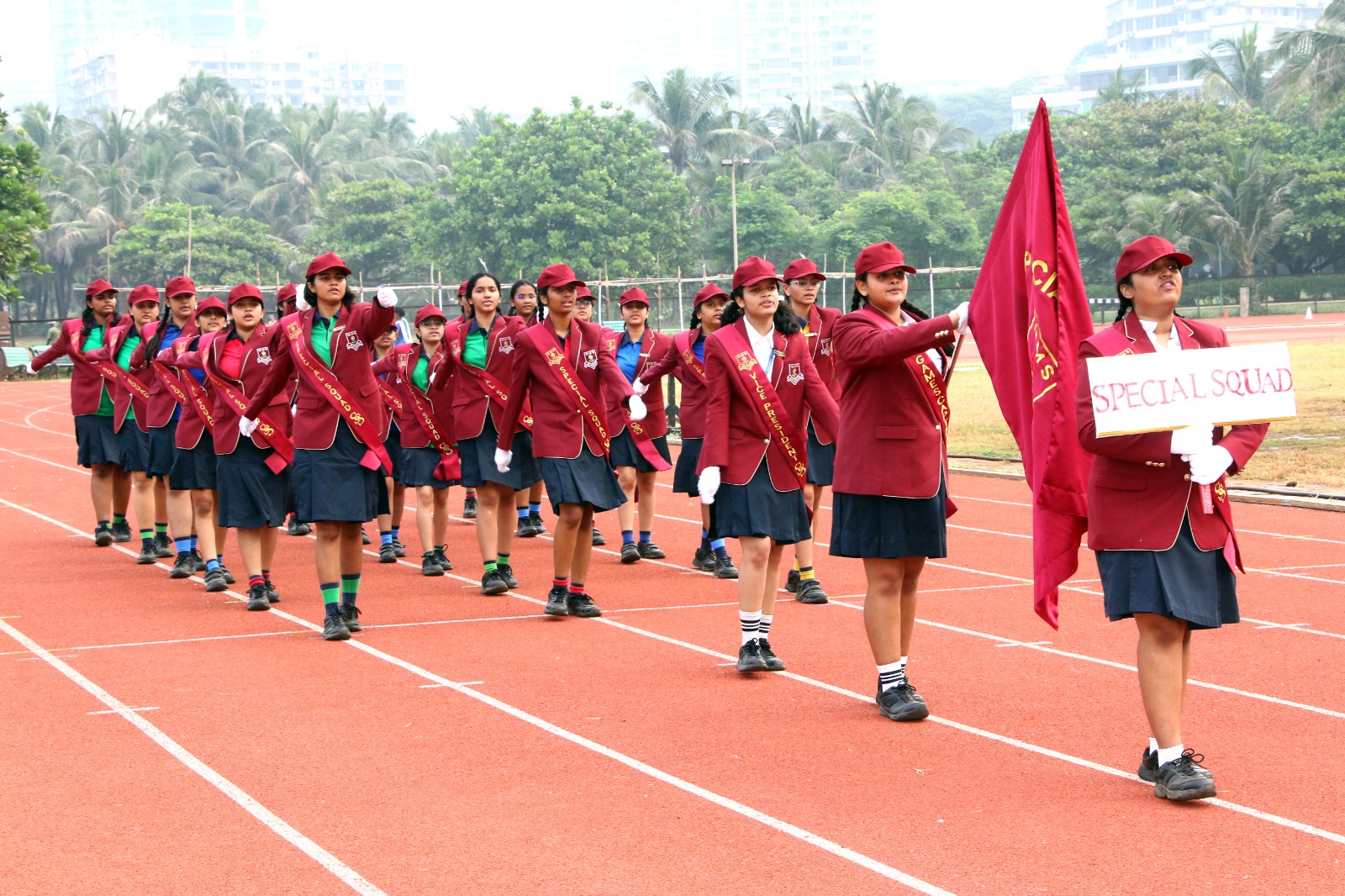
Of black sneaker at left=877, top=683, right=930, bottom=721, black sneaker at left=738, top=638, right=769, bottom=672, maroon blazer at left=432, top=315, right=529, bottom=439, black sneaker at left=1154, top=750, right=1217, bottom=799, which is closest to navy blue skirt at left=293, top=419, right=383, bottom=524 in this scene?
maroon blazer at left=432, top=315, right=529, bottom=439

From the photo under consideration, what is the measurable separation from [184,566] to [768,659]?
5174 mm

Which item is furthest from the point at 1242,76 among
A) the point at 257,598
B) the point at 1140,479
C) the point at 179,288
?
the point at 1140,479

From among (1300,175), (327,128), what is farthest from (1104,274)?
(327,128)

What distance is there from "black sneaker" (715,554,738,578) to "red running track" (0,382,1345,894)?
493mm

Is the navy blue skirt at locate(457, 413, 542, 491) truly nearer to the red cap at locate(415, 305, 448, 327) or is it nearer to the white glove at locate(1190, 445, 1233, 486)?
the red cap at locate(415, 305, 448, 327)

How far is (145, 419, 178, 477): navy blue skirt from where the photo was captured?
1138 centimetres

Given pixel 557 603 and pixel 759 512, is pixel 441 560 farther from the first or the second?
pixel 759 512

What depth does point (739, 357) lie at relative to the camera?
757cm

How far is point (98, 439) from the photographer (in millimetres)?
12516

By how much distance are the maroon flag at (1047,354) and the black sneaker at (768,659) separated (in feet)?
6.35

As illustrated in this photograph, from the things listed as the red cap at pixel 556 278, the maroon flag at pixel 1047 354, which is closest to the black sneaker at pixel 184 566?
the red cap at pixel 556 278

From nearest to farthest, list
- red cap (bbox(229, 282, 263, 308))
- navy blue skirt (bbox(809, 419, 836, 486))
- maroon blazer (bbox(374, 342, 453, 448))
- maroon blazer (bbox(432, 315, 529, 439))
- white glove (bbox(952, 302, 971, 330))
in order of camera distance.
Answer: white glove (bbox(952, 302, 971, 330)), red cap (bbox(229, 282, 263, 308)), navy blue skirt (bbox(809, 419, 836, 486)), maroon blazer (bbox(432, 315, 529, 439)), maroon blazer (bbox(374, 342, 453, 448))

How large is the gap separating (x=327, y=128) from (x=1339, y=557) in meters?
79.3

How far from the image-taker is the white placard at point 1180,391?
5.20 metres
